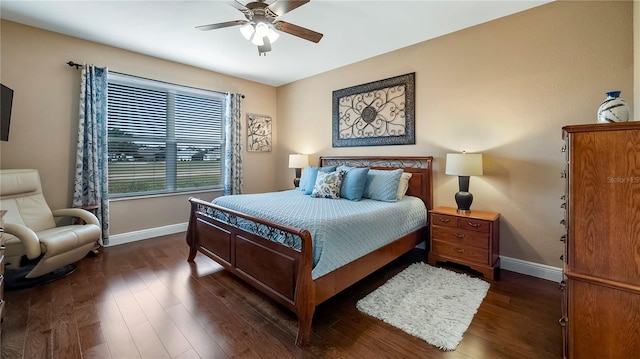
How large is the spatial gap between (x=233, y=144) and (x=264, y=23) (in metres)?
2.80

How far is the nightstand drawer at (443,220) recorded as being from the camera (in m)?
2.94

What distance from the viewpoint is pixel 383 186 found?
328 centimetres

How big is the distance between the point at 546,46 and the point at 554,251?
2.04 meters

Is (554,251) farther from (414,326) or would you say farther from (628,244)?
(414,326)

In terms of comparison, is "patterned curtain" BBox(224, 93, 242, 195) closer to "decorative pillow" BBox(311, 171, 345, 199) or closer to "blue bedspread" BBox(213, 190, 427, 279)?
"blue bedspread" BBox(213, 190, 427, 279)

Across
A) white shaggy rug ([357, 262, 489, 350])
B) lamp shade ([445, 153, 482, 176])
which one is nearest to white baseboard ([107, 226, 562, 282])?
white shaggy rug ([357, 262, 489, 350])

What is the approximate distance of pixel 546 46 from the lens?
8.83ft

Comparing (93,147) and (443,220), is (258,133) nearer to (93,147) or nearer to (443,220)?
(93,147)

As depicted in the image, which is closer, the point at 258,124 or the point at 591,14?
Answer: the point at 591,14

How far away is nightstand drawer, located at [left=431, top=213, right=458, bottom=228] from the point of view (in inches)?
116

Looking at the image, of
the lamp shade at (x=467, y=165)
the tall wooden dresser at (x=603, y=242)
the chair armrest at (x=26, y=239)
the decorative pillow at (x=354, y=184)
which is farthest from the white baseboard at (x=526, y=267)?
the tall wooden dresser at (x=603, y=242)

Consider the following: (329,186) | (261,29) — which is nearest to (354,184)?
(329,186)

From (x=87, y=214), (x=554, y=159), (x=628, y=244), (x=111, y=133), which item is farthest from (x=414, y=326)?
(x=111, y=133)

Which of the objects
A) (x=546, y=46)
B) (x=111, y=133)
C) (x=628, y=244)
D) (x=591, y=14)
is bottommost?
(x=628, y=244)
